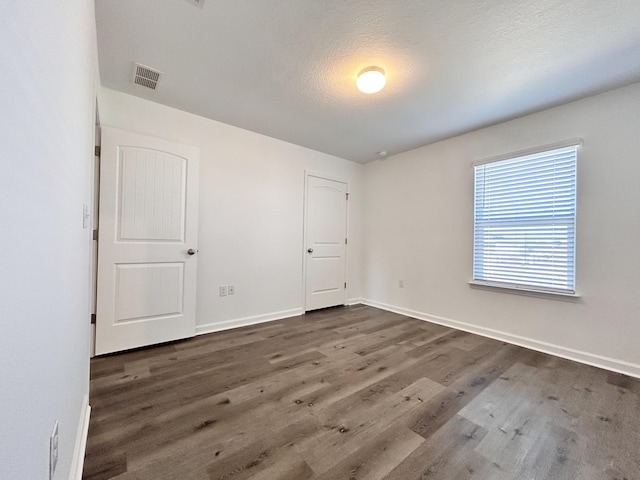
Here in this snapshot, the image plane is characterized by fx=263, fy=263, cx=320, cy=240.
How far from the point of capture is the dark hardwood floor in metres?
1.28

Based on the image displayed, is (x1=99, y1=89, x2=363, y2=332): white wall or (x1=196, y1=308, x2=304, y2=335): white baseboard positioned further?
(x1=196, y1=308, x2=304, y2=335): white baseboard

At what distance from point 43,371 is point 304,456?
117 centimetres

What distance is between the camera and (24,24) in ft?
1.75

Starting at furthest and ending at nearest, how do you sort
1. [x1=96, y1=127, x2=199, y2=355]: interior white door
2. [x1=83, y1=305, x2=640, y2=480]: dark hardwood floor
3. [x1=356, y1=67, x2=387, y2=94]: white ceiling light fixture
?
[x1=96, y1=127, x2=199, y2=355]: interior white door → [x1=356, y1=67, x2=387, y2=94]: white ceiling light fixture → [x1=83, y1=305, x2=640, y2=480]: dark hardwood floor

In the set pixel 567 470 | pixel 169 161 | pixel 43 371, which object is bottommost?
pixel 567 470

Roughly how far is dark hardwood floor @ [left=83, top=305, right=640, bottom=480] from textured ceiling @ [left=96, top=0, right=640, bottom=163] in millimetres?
2458

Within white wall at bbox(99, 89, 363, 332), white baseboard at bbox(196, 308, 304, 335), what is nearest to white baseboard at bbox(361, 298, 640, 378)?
white baseboard at bbox(196, 308, 304, 335)

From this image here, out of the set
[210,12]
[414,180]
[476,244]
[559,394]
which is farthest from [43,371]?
[414,180]

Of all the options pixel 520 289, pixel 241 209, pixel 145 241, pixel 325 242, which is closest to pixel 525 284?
pixel 520 289

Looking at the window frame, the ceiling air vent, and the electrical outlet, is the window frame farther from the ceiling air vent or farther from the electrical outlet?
the electrical outlet

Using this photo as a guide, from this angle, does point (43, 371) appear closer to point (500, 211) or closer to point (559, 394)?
point (559, 394)

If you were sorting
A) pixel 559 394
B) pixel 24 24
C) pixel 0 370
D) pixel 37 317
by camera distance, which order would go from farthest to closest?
pixel 559 394, pixel 37 317, pixel 24 24, pixel 0 370

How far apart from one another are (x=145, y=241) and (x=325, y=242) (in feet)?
7.86

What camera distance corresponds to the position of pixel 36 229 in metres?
0.63
